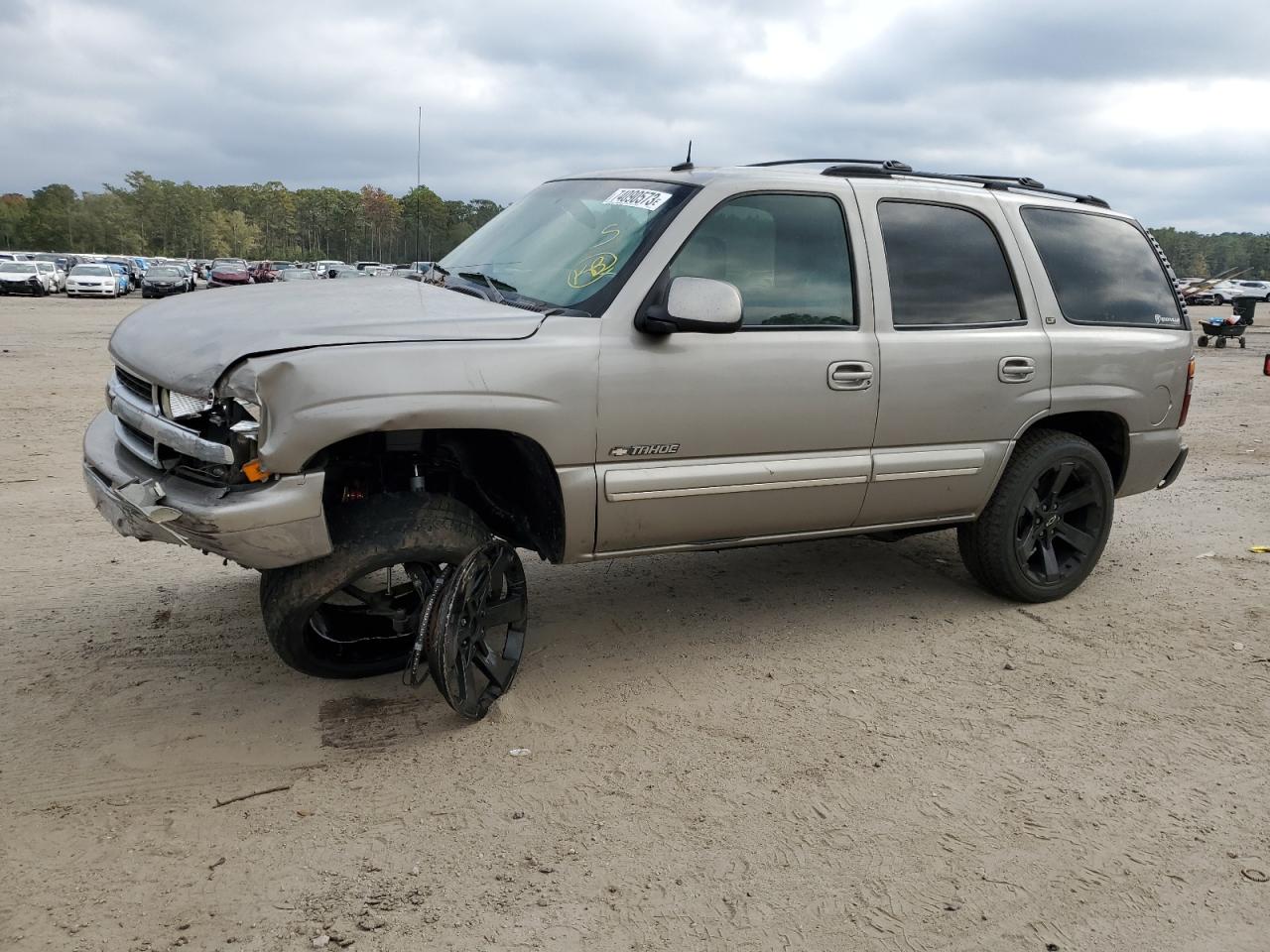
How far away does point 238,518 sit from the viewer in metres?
3.20

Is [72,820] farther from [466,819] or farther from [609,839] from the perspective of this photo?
[609,839]

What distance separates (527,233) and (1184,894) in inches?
133

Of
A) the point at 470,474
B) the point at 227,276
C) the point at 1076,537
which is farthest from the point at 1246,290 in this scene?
the point at 470,474

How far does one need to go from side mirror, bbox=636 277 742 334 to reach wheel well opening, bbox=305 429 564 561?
2.08 feet

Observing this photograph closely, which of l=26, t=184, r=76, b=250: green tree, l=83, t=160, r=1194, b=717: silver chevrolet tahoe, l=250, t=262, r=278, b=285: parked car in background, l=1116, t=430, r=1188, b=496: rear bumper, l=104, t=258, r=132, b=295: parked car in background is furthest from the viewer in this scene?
l=26, t=184, r=76, b=250: green tree

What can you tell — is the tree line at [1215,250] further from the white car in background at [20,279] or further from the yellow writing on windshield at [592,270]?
the yellow writing on windshield at [592,270]

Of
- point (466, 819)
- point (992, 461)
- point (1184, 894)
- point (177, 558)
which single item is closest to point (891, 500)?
point (992, 461)

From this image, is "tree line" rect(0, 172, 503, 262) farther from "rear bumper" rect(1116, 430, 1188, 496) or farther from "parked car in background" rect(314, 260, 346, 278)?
"rear bumper" rect(1116, 430, 1188, 496)

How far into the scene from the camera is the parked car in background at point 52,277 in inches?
1519

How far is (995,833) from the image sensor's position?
3188 millimetres

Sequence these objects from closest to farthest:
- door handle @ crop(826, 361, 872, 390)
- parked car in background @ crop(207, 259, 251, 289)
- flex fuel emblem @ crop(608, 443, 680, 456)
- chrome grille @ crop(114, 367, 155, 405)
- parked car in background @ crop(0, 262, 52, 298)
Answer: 1. chrome grille @ crop(114, 367, 155, 405)
2. flex fuel emblem @ crop(608, 443, 680, 456)
3. door handle @ crop(826, 361, 872, 390)
4. parked car in background @ crop(0, 262, 52, 298)
5. parked car in background @ crop(207, 259, 251, 289)

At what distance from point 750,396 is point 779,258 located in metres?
0.63

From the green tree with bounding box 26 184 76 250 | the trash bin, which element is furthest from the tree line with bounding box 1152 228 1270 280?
the green tree with bounding box 26 184 76 250

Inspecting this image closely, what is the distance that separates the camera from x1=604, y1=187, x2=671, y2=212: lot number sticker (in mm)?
4133
